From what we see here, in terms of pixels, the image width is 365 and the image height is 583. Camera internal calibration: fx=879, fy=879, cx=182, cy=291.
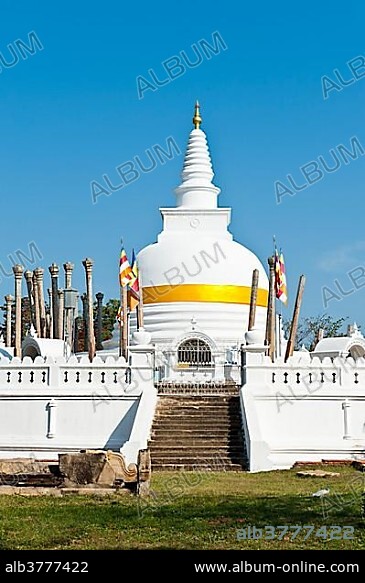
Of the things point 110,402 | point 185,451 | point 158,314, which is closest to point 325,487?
point 185,451

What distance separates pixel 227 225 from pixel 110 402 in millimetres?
20782

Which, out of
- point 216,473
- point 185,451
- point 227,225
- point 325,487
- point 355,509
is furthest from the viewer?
point 227,225

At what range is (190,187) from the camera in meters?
44.6

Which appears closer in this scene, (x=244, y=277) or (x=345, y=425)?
(x=345, y=425)

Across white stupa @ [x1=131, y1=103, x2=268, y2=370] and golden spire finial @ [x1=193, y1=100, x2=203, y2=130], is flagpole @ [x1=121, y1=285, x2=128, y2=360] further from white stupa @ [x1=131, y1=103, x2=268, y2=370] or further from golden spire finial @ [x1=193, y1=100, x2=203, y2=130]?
golden spire finial @ [x1=193, y1=100, x2=203, y2=130]

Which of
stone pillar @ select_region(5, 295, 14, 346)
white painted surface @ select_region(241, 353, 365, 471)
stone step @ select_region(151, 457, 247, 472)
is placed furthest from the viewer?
stone pillar @ select_region(5, 295, 14, 346)

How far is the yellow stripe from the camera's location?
3919 cm

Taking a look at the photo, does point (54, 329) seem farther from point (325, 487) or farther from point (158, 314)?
point (325, 487)

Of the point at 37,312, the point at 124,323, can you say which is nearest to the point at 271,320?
the point at 124,323

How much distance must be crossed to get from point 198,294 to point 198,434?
1646 cm

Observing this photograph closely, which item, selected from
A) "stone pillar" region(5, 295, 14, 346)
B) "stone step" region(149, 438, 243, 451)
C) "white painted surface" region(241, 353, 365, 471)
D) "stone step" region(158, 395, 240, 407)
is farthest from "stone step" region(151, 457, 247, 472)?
"stone pillar" region(5, 295, 14, 346)
